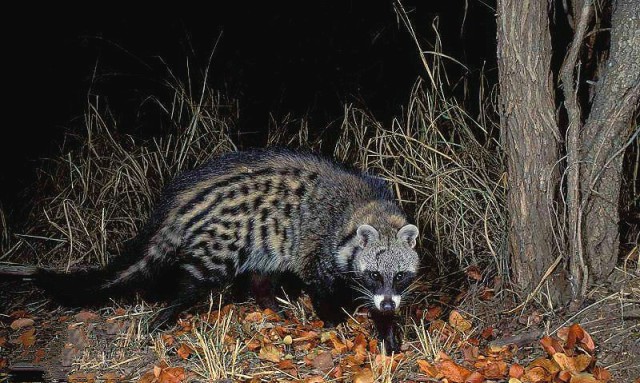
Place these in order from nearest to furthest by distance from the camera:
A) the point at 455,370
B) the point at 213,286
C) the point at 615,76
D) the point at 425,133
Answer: the point at 455,370, the point at 615,76, the point at 213,286, the point at 425,133

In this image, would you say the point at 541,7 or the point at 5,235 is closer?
the point at 541,7

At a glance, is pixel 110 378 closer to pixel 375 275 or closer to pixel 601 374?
pixel 375 275

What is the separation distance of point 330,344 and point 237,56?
4148mm

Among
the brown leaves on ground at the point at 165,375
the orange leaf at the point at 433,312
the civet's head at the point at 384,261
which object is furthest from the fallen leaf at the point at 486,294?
the brown leaves on ground at the point at 165,375

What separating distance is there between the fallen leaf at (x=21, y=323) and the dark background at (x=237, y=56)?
2341 mm

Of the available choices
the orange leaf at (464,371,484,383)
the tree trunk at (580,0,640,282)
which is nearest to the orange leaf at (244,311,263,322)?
the orange leaf at (464,371,484,383)

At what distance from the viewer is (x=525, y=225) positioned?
18.7ft

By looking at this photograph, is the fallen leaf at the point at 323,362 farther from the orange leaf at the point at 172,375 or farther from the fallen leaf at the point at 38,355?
the fallen leaf at the point at 38,355

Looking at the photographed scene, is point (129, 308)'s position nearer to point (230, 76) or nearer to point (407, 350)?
point (407, 350)

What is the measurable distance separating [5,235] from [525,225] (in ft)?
14.9

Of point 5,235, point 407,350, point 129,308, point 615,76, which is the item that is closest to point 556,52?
point 615,76

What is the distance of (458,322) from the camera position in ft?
19.5

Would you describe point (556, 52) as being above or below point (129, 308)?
above

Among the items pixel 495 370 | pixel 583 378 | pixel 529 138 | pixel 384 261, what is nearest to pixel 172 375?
pixel 384 261
